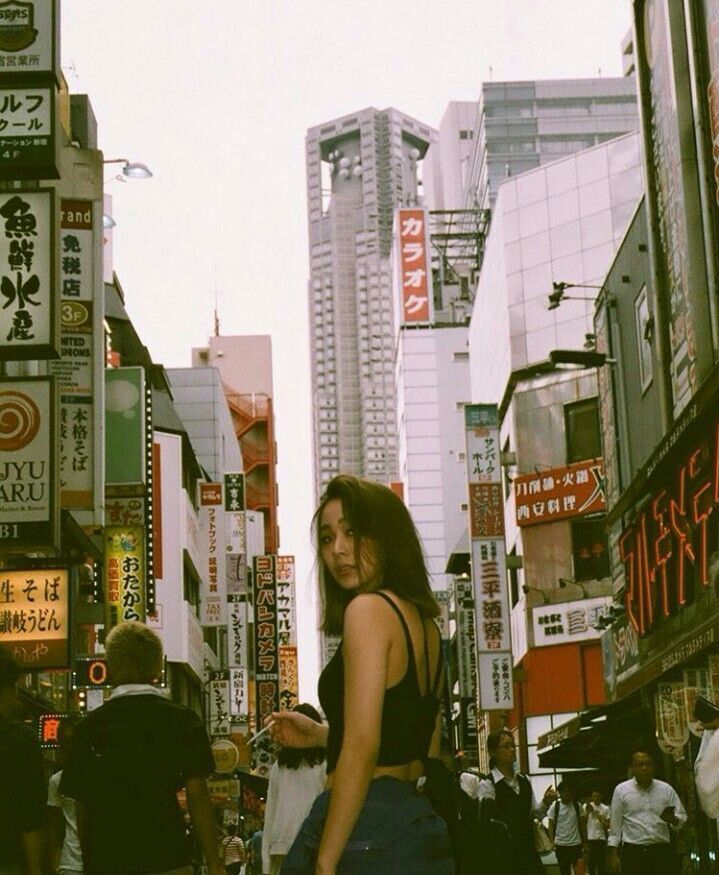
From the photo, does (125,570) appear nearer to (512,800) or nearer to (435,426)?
(512,800)

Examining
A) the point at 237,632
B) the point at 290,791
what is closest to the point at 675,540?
the point at 290,791

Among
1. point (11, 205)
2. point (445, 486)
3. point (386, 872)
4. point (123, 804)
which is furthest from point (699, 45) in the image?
point (445, 486)

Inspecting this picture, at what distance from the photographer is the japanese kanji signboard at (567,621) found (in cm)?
4225

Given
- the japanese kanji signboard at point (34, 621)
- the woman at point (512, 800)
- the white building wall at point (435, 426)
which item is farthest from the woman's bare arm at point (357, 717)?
the white building wall at point (435, 426)

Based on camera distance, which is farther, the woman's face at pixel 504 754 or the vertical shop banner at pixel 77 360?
the vertical shop banner at pixel 77 360

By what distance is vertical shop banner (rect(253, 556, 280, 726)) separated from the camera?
5184 cm

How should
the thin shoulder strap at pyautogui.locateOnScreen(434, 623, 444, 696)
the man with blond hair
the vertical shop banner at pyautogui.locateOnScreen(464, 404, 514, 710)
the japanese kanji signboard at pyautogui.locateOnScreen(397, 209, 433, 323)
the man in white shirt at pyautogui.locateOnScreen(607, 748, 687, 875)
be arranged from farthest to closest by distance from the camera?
the japanese kanji signboard at pyautogui.locateOnScreen(397, 209, 433, 323), the vertical shop banner at pyautogui.locateOnScreen(464, 404, 514, 710), the man in white shirt at pyautogui.locateOnScreen(607, 748, 687, 875), the man with blond hair, the thin shoulder strap at pyautogui.locateOnScreen(434, 623, 444, 696)

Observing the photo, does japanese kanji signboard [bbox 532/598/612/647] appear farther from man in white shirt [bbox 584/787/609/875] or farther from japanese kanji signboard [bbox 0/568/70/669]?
japanese kanji signboard [bbox 0/568/70/669]

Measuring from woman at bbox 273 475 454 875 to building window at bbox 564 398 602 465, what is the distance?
39.9 metres

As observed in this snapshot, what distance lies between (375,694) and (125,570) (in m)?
24.6

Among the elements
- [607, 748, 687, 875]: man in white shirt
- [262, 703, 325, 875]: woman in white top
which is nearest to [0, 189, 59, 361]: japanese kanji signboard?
[262, 703, 325, 875]: woman in white top

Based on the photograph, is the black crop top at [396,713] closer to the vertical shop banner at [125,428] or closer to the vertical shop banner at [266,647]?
the vertical shop banner at [125,428]

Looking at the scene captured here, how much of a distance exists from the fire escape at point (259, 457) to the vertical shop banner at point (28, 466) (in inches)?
3500

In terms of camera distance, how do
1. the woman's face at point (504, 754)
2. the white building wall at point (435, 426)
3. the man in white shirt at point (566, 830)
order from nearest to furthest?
the woman's face at point (504, 754), the man in white shirt at point (566, 830), the white building wall at point (435, 426)
